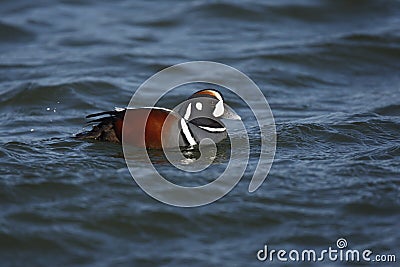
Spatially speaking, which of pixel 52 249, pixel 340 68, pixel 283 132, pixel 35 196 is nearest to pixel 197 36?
pixel 340 68

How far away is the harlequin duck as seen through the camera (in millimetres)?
7684

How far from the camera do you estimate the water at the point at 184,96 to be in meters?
6.22

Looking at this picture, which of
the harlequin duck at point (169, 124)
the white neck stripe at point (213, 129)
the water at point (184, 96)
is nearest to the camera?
the water at point (184, 96)

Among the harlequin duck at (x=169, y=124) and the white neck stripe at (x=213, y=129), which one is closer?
the harlequin duck at (x=169, y=124)

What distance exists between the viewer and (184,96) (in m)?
10.6

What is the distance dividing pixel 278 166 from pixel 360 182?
2.81 ft

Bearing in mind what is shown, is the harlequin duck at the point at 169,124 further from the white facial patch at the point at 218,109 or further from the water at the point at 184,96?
the water at the point at 184,96

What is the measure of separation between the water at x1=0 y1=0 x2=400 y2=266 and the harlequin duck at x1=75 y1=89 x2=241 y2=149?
25 centimetres

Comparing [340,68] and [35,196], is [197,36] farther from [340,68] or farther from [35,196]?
[35,196]

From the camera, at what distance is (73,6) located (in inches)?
612

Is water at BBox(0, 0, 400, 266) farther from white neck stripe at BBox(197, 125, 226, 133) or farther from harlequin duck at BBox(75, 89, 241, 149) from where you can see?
white neck stripe at BBox(197, 125, 226, 133)

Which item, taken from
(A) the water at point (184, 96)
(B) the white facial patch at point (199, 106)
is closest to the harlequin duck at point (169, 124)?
(B) the white facial patch at point (199, 106)

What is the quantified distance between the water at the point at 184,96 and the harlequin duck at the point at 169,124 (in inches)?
9.7

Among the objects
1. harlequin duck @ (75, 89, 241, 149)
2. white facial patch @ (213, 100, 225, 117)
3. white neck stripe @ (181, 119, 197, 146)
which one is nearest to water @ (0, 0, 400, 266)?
harlequin duck @ (75, 89, 241, 149)
